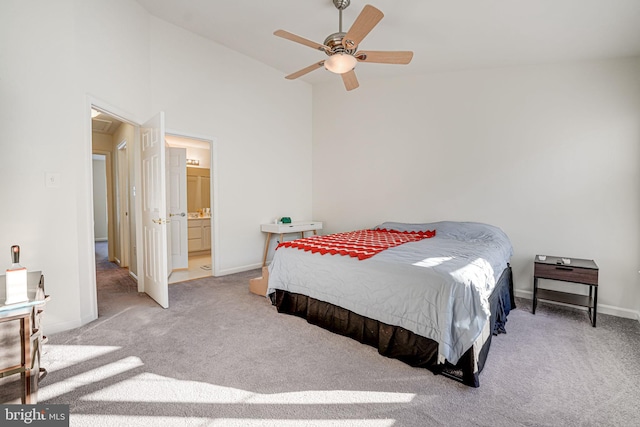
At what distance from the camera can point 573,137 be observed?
10.9 feet

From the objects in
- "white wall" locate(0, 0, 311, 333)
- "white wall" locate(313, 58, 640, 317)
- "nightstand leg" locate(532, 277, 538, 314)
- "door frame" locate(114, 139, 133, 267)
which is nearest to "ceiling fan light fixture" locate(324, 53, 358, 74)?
"white wall" locate(313, 58, 640, 317)

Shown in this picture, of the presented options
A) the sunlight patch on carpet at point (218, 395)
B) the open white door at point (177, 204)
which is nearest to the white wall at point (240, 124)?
the open white door at point (177, 204)

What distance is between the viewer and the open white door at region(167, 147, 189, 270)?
490cm

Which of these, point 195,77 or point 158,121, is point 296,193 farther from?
point 158,121

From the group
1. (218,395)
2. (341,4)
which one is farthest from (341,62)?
(218,395)

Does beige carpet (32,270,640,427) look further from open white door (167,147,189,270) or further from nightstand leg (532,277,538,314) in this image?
open white door (167,147,189,270)

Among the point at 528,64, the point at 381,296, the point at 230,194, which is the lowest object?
the point at 381,296

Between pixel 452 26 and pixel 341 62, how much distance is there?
1304 mm

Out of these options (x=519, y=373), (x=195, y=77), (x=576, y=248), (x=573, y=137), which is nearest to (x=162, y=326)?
(x=519, y=373)

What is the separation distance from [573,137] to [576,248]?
123 centimetres

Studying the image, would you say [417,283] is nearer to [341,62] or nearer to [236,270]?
[341,62]

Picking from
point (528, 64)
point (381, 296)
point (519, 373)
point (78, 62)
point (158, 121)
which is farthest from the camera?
point (528, 64)

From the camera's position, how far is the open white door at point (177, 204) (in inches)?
193

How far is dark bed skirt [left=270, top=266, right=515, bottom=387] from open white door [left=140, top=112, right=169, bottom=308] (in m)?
1.22
